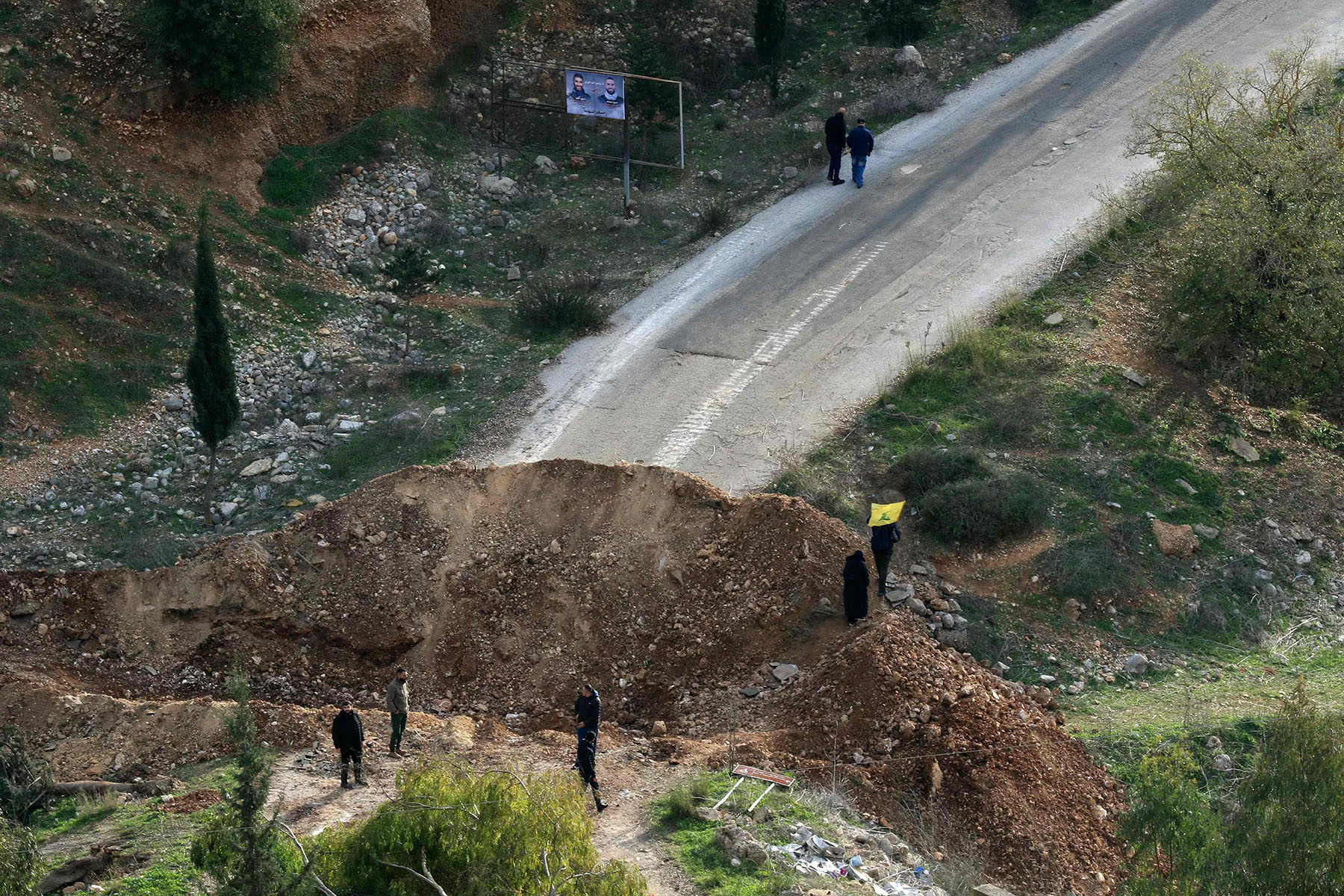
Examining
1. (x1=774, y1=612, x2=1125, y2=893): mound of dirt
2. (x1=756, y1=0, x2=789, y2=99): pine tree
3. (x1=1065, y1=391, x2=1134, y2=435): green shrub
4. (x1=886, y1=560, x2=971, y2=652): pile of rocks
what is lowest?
(x1=774, y1=612, x2=1125, y2=893): mound of dirt

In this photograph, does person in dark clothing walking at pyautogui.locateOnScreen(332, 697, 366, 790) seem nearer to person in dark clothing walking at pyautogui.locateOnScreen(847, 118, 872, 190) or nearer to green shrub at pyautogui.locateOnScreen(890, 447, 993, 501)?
green shrub at pyautogui.locateOnScreen(890, 447, 993, 501)

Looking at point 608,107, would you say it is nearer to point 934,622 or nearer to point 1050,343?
point 1050,343

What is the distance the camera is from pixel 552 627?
15.4 m

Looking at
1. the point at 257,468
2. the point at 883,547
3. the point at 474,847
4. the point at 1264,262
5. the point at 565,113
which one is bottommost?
the point at 257,468

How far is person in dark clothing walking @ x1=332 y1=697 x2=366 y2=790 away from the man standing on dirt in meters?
0.40

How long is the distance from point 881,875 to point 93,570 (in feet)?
31.3

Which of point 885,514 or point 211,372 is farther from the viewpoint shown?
point 211,372

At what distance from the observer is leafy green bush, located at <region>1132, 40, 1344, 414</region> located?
18469mm

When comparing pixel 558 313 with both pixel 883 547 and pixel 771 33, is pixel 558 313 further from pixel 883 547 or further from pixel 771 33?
pixel 771 33

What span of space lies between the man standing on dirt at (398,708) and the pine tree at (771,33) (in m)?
16.0

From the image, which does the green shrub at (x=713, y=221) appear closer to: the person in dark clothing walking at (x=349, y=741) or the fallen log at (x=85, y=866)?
the person in dark clothing walking at (x=349, y=741)

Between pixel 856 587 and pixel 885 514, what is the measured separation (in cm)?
106

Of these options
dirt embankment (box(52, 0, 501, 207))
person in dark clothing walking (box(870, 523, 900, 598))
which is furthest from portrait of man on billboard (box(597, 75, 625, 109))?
person in dark clothing walking (box(870, 523, 900, 598))

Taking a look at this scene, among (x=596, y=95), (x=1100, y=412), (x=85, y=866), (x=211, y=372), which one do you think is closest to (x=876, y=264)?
(x=1100, y=412)
